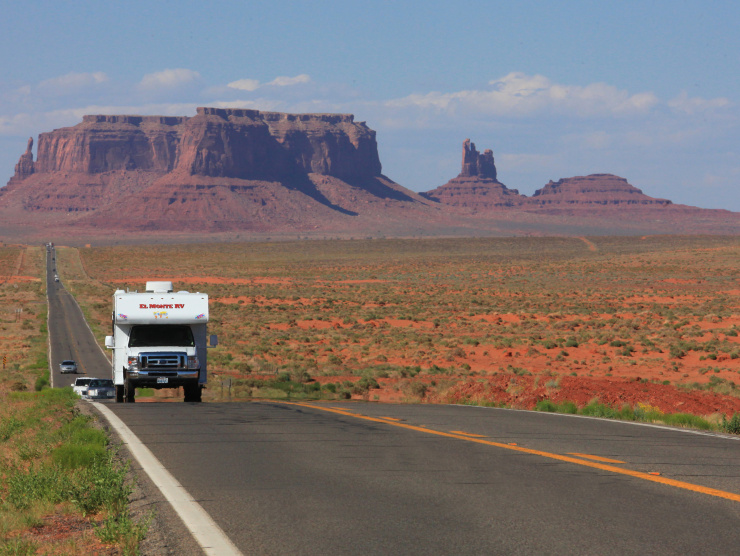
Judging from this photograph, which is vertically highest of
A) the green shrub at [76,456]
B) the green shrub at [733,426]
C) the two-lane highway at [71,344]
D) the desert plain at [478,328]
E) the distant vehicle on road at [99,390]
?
the green shrub at [76,456]

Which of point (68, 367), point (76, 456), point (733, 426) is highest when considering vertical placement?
point (76, 456)

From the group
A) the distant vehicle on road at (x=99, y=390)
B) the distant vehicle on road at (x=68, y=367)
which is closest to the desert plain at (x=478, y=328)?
the distant vehicle on road at (x=99, y=390)

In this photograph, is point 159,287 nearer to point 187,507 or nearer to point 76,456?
point 76,456

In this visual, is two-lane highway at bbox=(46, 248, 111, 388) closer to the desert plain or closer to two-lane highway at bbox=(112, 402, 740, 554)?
the desert plain

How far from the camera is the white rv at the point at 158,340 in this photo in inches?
770

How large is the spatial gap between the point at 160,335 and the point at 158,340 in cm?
14

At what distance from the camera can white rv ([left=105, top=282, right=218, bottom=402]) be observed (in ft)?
64.1

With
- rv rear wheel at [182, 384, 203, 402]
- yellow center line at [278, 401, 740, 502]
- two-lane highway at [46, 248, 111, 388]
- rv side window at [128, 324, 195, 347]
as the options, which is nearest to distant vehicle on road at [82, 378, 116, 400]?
two-lane highway at [46, 248, 111, 388]

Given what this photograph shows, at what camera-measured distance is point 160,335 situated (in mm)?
20156

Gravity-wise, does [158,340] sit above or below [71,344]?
above

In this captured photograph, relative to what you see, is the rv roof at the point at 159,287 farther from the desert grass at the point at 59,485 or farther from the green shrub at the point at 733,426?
the green shrub at the point at 733,426

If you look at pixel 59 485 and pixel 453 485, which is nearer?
pixel 453 485

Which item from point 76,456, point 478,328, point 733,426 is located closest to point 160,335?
point 76,456

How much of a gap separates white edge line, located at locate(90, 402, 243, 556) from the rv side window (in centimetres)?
895
